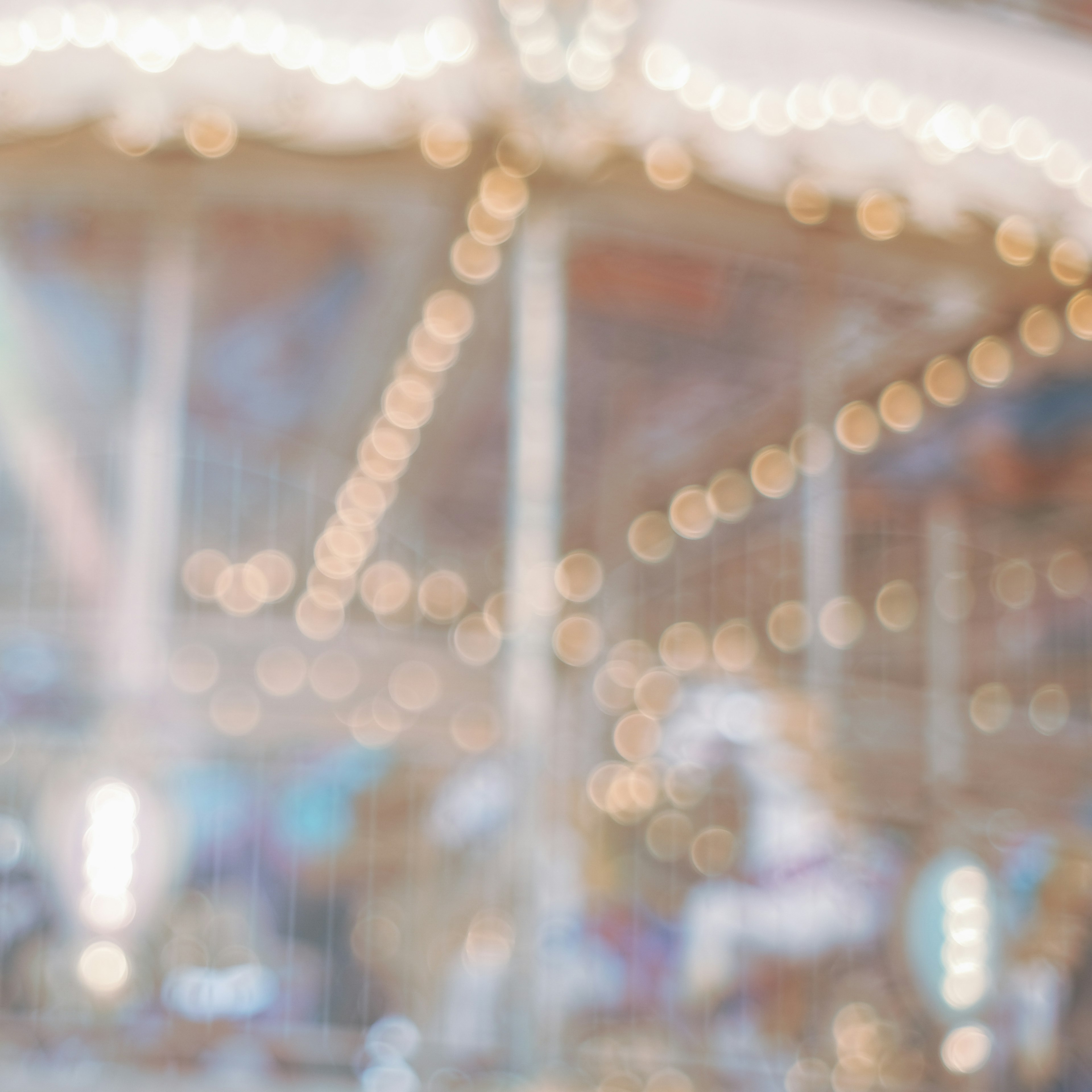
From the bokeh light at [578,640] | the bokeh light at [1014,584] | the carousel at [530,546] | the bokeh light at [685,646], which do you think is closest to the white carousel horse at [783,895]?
the carousel at [530,546]

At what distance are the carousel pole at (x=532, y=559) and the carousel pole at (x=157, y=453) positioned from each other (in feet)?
2.97

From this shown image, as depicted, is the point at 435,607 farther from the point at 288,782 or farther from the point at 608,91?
the point at 608,91

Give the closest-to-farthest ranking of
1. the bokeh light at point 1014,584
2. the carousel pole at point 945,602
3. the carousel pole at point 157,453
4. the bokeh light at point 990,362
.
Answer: the carousel pole at point 157,453
the bokeh light at point 990,362
the carousel pole at point 945,602
the bokeh light at point 1014,584

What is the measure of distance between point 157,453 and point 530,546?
3.46 feet

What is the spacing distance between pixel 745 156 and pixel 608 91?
1.32ft

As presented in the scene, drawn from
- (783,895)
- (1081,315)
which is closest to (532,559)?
(783,895)

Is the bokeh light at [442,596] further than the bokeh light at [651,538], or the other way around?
Result: the bokeh light at [651,538]

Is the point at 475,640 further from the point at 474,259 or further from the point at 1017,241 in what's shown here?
the point at 1017,241

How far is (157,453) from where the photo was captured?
3664 millimetres

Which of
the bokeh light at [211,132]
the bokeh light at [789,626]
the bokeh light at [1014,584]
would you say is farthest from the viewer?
the bokeh light at [1014,584]

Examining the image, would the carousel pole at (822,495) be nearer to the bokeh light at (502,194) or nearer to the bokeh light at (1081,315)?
the bokeh light at (1081,315)

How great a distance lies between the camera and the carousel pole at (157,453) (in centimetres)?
353

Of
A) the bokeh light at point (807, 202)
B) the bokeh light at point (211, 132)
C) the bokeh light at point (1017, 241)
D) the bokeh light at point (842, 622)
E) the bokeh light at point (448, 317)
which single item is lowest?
the bokeh light at point (842, 622)

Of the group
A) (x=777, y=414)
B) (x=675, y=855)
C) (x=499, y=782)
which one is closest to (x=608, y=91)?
(x=777, y=414)
